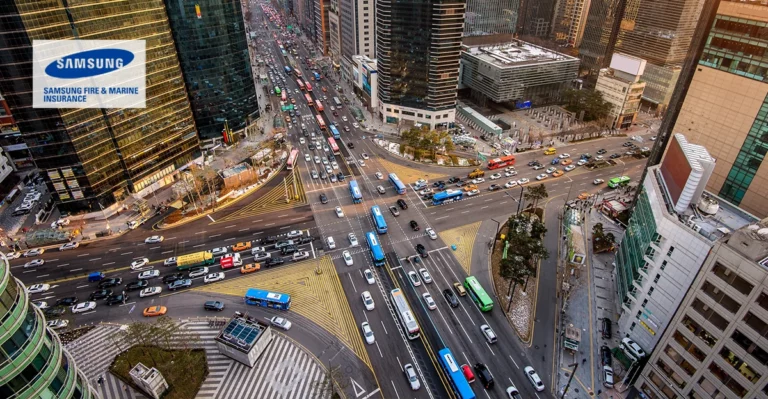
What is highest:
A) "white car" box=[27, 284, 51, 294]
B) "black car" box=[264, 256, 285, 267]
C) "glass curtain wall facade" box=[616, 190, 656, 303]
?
"glass curtain wall facade" box=[616, 190, 656, 303]

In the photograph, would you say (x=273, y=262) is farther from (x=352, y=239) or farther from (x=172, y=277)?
(x=172, y=277)

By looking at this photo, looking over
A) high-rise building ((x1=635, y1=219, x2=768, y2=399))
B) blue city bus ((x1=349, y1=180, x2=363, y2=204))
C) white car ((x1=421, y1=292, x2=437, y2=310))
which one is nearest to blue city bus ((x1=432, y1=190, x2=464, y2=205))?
blue city bus ((x1=349, y1=180, x2=363, y2=204))

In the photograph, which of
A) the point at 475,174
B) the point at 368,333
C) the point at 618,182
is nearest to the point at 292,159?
the point at 475,174

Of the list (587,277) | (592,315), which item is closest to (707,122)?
(587,277)

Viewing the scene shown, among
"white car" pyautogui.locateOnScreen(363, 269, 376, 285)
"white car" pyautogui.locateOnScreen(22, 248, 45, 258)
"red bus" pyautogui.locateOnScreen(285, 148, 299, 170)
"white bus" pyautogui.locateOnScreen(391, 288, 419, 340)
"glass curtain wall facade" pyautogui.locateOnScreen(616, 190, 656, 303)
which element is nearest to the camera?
"glass curtain wall facade" pyautogui.locateOnScreen(616, 190, 656, 303)

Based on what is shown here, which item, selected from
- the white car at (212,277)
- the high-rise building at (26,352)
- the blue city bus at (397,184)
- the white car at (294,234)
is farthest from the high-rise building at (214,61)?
the high-rise building at (26,352)

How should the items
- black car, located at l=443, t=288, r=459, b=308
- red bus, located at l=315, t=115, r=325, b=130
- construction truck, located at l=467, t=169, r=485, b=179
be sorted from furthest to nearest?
1. red bus, located at l=315, t=115, r=325, b=130
2. construction truck, located at l=467, t=169, r=485, b=179
3. black car, located at l=443, t=288, r=459, b=308

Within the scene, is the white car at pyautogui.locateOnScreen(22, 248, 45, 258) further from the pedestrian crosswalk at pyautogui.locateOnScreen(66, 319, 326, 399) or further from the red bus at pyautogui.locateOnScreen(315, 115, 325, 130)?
the red bus at pyautogui.locateOnScreen(315, 115, 325, 130)

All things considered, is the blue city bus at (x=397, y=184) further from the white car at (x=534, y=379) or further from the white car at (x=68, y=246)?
the white car at (x=68, y=246)
